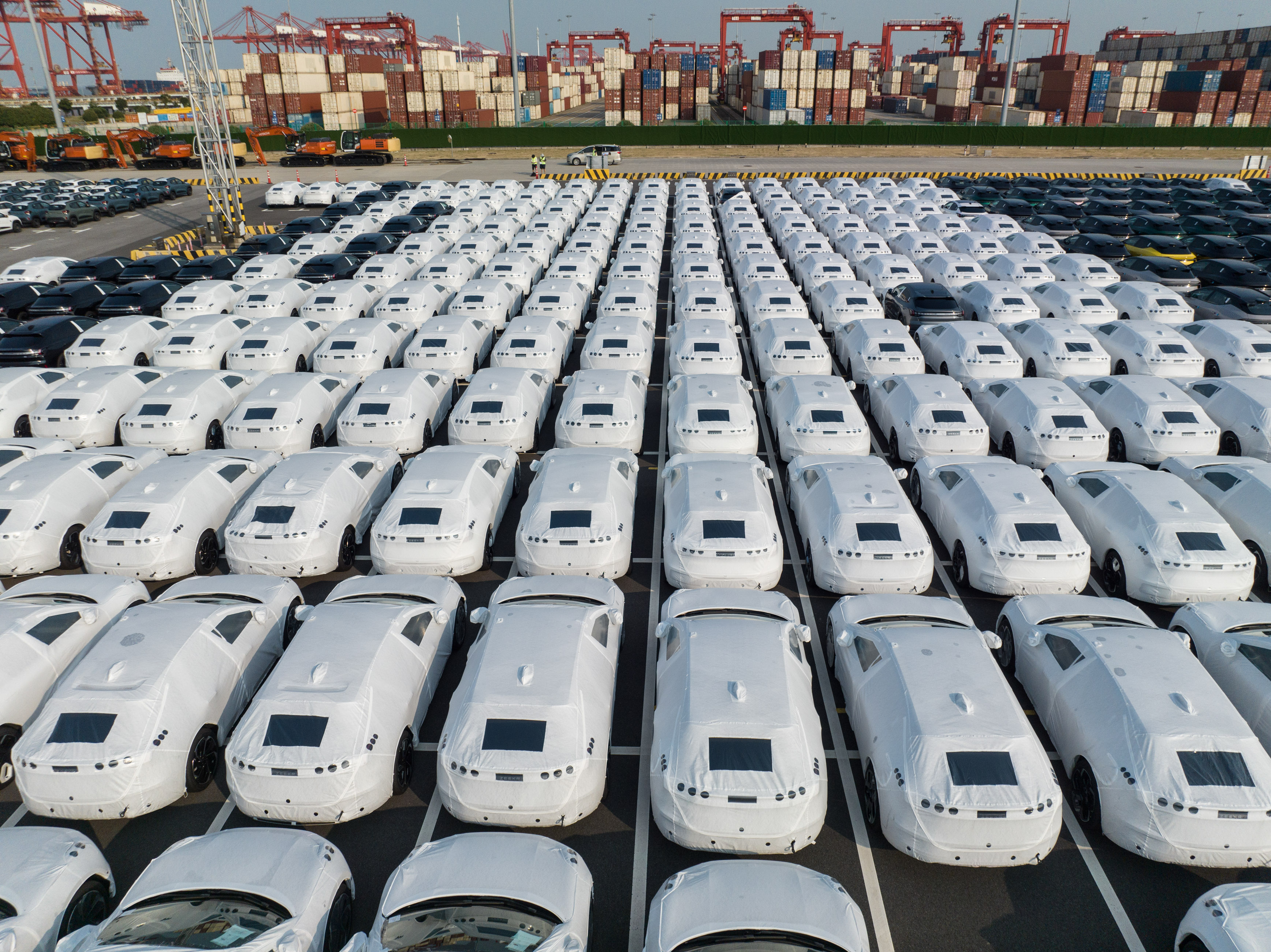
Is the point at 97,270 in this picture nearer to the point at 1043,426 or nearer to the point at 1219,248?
the point at 1043,426

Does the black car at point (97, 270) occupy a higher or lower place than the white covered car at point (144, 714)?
higher

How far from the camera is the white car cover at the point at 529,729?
276 inches

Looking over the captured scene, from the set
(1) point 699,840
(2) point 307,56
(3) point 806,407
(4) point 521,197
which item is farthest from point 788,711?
(2) point 307,56

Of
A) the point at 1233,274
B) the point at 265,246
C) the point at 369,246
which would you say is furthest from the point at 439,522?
the point at 1233,274

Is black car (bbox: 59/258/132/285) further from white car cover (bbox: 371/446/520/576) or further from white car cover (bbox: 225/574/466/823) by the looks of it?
white car cover (bbox: 225/574/466/823)

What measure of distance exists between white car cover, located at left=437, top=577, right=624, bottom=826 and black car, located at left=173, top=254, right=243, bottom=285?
21.3 m

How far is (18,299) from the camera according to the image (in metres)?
22.6

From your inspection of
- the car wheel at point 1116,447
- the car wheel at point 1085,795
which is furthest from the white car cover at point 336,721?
the car wheel at point 1116,447

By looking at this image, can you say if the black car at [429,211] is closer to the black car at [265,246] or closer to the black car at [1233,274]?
the black car at [265,246]

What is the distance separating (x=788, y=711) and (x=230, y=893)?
187 inches

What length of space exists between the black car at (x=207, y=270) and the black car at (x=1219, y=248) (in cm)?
3200

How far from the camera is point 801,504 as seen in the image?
12.0 m

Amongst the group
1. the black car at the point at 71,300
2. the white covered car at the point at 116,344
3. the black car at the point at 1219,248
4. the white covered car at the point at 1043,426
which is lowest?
the white covered car at the point at 1043,426

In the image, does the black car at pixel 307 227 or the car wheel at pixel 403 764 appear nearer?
the car wheel at pixel 403 764
